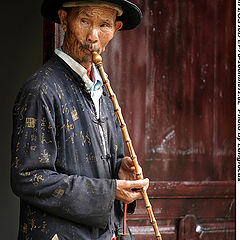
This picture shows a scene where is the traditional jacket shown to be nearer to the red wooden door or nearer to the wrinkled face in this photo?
the wrinkled face

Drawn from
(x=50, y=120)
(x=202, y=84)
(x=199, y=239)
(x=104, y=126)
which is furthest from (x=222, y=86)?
(x=50, y=120)

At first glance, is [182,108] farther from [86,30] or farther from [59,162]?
[59,162]

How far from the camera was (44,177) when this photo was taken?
5.24 ft

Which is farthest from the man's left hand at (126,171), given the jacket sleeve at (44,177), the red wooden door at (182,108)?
the red wooden door at (182,108)

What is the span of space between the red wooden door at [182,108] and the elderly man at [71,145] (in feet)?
2.18

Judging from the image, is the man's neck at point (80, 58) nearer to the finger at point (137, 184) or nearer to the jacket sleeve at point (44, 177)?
the jacket sleeve at point (44, 177)

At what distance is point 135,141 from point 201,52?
639mm

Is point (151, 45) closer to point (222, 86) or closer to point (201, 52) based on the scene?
point (201, 52)

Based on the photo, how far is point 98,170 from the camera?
5.85 ft

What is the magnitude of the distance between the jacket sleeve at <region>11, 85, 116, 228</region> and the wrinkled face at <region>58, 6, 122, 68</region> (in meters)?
0.26

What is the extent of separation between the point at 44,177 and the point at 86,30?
0.55 metres

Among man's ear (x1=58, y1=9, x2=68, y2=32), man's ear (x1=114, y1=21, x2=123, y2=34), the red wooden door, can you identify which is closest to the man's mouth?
man's ear (x1=58, y1=9, x2=68, y2=32)

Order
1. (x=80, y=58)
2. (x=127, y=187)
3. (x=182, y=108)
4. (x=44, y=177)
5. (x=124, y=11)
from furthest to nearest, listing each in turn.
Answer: (x=182, y=108) < (x=124, y=11) < (x=80, y=58) < (x=127, y=187) < (x=44, y=177)

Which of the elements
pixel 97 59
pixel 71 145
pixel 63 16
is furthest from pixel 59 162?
pixel 63 16
